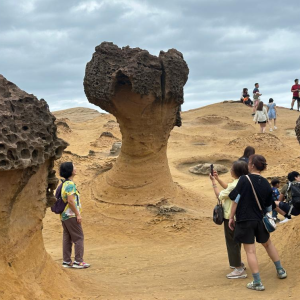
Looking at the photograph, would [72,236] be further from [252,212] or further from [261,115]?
[261,115]

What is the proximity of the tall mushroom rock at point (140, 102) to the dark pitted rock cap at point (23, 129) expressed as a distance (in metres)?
3.72

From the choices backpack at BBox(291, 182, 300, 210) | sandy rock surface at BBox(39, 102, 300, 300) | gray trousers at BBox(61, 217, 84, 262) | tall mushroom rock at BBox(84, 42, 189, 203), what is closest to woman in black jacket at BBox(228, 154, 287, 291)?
sandy rock surface at BBox(39, 102, 300, 300)

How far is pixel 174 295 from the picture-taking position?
11.8 ft

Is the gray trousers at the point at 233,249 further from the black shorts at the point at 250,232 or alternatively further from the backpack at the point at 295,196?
the backpack at the point at 295,196

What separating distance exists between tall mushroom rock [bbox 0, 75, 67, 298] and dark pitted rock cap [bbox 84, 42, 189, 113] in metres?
3.67

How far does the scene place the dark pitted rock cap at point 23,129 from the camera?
10.6ft

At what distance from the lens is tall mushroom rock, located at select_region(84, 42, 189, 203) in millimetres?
7406

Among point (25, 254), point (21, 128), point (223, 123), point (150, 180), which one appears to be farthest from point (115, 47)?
point (223, 123)

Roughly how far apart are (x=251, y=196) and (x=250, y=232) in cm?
32

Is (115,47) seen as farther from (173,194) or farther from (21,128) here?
(21,128)

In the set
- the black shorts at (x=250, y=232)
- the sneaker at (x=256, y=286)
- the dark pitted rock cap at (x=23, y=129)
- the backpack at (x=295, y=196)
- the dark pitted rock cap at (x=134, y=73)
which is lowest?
the sneaker at (x=256, y=286)

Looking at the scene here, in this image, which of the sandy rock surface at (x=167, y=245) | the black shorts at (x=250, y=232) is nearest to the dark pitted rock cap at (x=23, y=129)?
the sandy rock surface at (x=167, y=245)

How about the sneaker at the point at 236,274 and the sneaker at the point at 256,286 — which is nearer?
the sneaker at the point at 256,286

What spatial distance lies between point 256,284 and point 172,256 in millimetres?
1930
